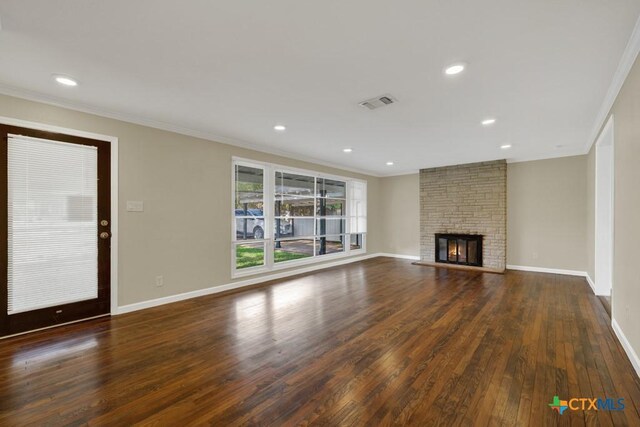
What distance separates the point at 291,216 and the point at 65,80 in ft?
13.4

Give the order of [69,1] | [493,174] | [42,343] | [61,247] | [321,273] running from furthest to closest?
[493,174] < [321,273] < [61,247] < [42,343] < [69,1]

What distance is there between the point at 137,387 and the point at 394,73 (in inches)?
129

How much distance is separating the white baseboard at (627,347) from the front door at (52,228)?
209 inches

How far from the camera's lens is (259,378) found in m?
2.14

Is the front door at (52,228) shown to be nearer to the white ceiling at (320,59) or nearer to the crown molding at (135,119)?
the crown molding at (135,119)

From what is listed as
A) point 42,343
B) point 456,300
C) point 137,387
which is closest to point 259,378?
point 137,387

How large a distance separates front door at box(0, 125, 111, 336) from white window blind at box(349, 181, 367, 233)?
5.73 metres

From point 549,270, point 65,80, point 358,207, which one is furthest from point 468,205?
point 65,80

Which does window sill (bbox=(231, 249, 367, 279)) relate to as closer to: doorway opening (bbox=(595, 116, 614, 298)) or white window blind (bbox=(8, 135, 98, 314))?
white window blind (bbox=(8, 135, 98, 314))

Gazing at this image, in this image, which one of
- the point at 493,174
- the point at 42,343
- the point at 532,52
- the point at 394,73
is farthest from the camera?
the point at 493,174

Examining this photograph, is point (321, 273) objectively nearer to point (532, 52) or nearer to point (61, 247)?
point (61, 247)

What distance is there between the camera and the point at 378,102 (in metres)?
3.14

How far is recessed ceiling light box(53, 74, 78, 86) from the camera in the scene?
2613 millimetres

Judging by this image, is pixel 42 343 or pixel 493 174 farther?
pixel 493 174
